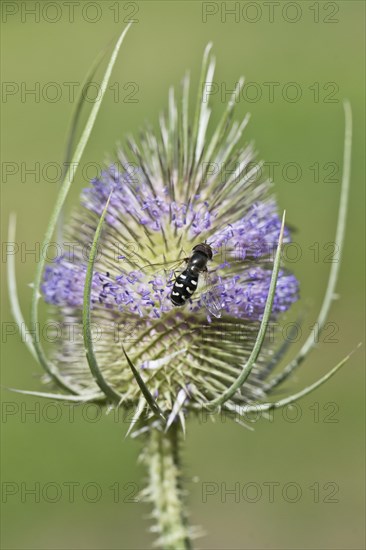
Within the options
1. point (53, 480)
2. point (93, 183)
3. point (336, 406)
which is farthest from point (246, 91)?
point (93, 183)

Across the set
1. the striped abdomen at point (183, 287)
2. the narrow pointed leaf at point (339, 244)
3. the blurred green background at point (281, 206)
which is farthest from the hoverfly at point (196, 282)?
the blurred green background at point (281, 206)

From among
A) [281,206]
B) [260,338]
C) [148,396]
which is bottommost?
[148,396]

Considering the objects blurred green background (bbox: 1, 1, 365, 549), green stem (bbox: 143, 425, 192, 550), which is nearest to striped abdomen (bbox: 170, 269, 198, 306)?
green stem (bbox: 143, 425, 192, 550)

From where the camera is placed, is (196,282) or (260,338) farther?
(196,282)

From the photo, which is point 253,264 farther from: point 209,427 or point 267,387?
point 209,427

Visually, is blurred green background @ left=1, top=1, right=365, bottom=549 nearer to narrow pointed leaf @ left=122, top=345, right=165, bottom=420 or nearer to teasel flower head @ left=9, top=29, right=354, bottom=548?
teasel flower head @ left=9, top=29, right=354, bottom=548

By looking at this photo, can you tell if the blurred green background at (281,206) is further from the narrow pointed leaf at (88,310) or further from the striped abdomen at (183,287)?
the narrow pointed leaf at (88,310)

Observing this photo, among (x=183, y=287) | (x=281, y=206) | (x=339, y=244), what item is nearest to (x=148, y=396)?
(x=183, y=287)

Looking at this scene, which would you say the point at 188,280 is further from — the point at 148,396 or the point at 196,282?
the point at 148,396
